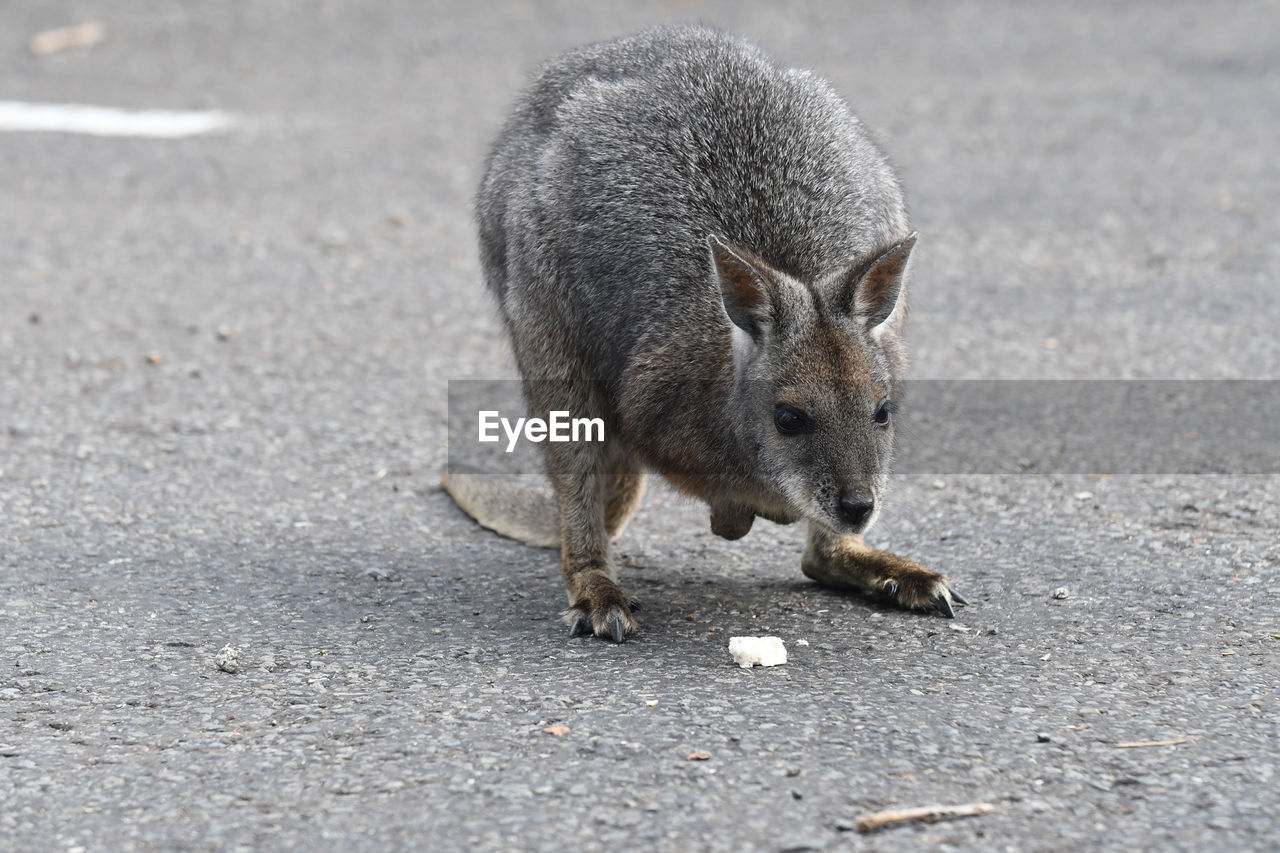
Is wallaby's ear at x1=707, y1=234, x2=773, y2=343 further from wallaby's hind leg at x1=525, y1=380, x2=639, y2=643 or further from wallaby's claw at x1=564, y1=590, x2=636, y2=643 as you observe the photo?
wallaby's claw at x1=564, y1=590, x2=636, y2=643

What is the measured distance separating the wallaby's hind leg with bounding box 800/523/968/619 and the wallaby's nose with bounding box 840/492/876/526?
0.51 metres

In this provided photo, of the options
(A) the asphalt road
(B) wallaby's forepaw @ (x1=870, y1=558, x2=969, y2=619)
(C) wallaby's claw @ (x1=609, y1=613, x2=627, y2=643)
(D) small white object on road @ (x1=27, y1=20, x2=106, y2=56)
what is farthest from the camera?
→ (D) small white object on road @ (x1=27, y1=20, x2=106, y2=56)

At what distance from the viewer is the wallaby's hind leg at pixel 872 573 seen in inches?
156

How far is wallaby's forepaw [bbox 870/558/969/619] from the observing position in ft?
13.0

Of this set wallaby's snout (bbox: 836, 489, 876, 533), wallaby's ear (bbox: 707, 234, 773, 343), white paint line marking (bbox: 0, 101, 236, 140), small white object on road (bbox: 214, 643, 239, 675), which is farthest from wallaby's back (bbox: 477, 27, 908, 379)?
white paint line marking (bbox: 0, 101, 236, 140)

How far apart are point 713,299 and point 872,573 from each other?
85 cm

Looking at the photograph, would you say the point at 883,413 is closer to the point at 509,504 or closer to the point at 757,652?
the point at 757,652

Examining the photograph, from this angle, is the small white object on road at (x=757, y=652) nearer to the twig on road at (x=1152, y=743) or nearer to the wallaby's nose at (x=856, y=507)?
the wallaby's nose at (x=856, y=507)

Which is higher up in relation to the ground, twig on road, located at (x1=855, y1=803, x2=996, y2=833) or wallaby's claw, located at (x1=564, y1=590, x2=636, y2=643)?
twig on road, located at (x1=855, y1=803, x2=996, y2=833)

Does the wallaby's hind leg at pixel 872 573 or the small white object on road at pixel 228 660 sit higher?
the wallaby's hind leg at pixel 872 573

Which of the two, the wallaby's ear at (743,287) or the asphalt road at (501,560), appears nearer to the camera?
the asphalt road at (501,560)

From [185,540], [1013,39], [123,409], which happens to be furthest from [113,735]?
[1013,39]

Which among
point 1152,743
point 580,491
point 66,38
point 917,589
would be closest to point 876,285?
point 917,589

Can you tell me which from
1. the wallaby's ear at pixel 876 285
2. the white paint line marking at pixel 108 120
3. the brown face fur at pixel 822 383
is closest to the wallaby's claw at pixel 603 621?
the brown face fur at pixel 822 383
